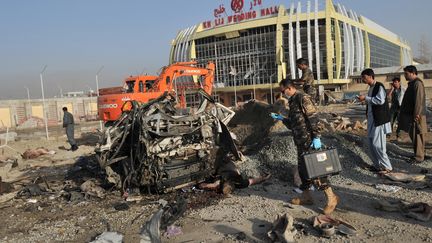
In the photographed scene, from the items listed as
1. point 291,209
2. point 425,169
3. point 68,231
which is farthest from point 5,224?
point 425,169

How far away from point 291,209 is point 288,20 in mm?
44048

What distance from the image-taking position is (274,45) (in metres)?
48.0

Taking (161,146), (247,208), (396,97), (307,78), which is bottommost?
(247,208)

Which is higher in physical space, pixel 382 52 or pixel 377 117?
pixel 382 52

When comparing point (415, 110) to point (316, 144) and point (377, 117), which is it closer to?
point (377, 117)

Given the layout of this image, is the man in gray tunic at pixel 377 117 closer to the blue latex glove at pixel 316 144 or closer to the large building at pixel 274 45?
the blue latex glove at pixel 316 144

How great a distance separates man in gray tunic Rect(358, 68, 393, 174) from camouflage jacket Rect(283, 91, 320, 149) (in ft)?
5.91

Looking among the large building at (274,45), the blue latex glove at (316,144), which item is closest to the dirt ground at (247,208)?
the blue latex glove at (316,144)

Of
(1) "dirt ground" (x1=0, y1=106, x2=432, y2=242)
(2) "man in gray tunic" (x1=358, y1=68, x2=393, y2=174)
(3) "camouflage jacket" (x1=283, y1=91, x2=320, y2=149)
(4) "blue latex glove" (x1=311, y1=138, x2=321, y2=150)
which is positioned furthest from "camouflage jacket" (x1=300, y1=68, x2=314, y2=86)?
(4) "blue latex glove" (x1=311, y1=138, x2=321, y2=150)

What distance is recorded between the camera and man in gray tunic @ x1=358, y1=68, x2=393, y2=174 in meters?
6.23

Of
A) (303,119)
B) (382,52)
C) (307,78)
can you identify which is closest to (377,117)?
(307,78)

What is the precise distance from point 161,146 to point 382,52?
204ft

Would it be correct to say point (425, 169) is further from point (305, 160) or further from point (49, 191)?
point (49, 191)

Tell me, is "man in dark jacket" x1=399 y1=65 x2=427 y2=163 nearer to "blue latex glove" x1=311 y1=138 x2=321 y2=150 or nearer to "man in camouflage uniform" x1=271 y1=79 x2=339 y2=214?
"man in camouflage uniform" x1=271 y1=79 x2=339 y2=214
